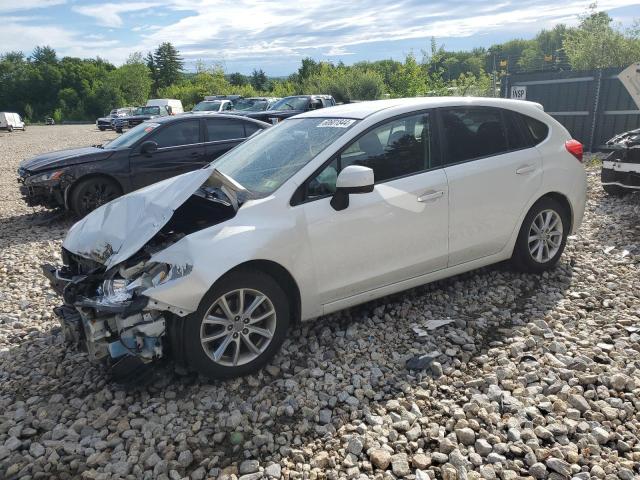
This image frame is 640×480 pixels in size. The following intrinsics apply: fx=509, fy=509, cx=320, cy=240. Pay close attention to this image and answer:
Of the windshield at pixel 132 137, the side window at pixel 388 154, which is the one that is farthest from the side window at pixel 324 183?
the windshield at pixel 132 137

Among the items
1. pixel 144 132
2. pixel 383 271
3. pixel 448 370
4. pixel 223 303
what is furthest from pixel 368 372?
pixel 144 132

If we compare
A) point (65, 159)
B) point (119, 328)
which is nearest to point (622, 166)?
point (119, 328)

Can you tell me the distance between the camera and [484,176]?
441 centimetres

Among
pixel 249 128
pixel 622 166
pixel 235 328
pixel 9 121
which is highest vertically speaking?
pixel 249 128

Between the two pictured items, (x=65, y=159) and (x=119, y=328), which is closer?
(x=119, y=328)

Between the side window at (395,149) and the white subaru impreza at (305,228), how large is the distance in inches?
0.5

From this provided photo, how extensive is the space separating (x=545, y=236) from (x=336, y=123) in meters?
2.40

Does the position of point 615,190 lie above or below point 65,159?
below

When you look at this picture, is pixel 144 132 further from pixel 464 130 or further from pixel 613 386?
pixel 613 386

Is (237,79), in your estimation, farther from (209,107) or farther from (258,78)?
(209,107)

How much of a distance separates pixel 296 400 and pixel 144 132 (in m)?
6.87

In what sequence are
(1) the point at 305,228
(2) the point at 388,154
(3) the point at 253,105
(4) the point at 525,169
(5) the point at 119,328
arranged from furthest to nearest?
(3) the point at 253,105, (4) the point at 525,169, (2) the point at 388,154, (1) the point at 305,228, (5) the point at 119,328

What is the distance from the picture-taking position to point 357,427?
120 inches

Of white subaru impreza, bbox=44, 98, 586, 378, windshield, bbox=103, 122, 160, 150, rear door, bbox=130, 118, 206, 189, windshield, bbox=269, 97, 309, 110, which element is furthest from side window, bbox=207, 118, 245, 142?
windshield, bbox=269, 97, 309, 110
